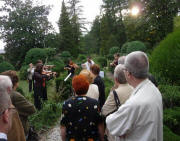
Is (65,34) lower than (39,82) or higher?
higher

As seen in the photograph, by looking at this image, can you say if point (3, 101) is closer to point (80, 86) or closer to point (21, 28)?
point (80, 86)

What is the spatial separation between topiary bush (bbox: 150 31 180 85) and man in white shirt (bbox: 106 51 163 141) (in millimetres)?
4172

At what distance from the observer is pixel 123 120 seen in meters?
1.58

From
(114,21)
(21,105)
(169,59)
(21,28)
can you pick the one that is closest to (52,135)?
(21,105)

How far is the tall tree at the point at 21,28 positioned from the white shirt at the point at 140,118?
2329 centimetres

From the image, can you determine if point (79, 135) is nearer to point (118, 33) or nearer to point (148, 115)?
point (148, 115)

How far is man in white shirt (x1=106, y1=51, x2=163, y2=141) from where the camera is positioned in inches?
60.7

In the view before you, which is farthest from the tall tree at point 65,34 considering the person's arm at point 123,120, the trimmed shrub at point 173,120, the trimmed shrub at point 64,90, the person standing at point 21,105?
the person's arm at point 123,120

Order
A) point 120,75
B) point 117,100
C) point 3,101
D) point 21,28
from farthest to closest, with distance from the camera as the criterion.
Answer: point 21,28
point 120,75
point 117,100
point 3,101

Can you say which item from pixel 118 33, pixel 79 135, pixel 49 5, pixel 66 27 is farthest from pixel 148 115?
pixel 118 33

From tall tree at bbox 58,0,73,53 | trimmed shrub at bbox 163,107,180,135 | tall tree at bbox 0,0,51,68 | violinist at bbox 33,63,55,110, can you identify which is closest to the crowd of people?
trimmed shrub at bbox 163,107,180,135

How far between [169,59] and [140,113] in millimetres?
4510

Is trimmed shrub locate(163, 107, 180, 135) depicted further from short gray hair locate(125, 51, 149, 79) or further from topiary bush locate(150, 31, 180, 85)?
short gray hair locate(125, 51, 149, 79)

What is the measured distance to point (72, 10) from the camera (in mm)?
44938
